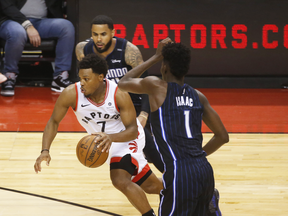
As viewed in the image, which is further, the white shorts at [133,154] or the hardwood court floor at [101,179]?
the hardwood court floor at [101,179]

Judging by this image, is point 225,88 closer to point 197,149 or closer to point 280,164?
point 280,164

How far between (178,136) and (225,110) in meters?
4.58

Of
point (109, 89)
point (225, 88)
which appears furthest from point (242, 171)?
point (225, 88)

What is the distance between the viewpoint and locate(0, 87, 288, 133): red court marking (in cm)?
623

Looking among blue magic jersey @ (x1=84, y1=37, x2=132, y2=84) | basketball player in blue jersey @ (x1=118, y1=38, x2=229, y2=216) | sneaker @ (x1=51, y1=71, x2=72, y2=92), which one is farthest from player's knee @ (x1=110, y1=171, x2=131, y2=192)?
sneaker @ (x1=51, y1=71, x2=72, y2=92)

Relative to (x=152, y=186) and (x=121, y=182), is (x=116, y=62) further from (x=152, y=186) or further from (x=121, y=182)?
(x=121, y=182)

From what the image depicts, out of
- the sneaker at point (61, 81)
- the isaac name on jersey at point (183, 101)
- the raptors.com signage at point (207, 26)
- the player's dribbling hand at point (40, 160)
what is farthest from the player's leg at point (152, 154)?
the raptors.com signage at point (207, 26)

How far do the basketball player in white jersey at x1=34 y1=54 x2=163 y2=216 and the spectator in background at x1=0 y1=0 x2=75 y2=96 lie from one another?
4409 mm

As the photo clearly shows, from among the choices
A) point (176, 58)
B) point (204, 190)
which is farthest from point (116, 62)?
point (204, 190)

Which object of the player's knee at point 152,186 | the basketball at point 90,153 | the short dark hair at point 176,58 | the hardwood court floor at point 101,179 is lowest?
the hardwood court floor at point 101,179

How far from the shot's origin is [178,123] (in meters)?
2.73

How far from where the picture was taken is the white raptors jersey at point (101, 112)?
3.61m

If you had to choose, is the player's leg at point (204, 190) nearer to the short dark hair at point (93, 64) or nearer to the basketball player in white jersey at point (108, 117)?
the basketball player in white jersey at point (108, 117)

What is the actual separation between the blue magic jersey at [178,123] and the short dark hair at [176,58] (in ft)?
0.31
